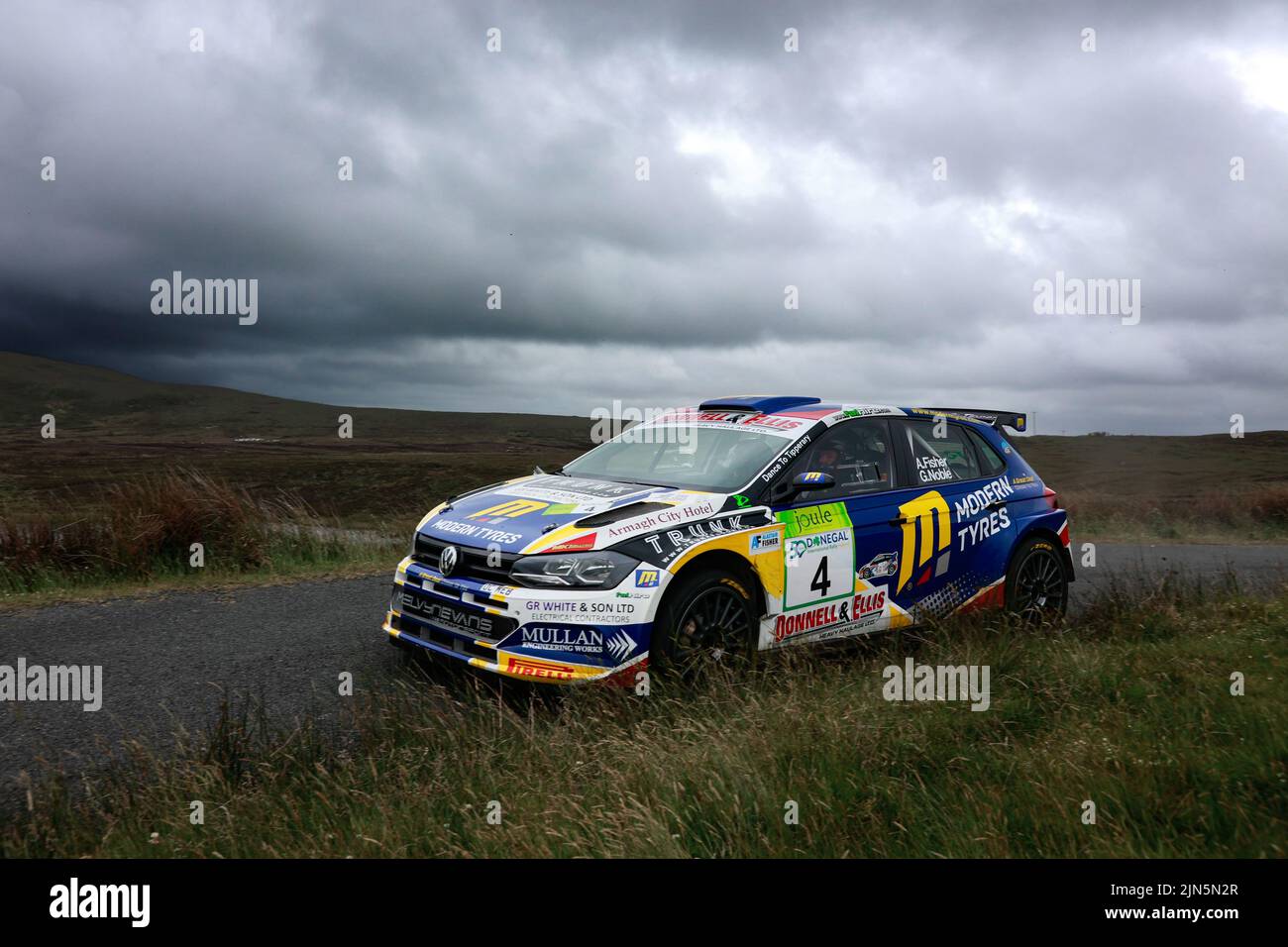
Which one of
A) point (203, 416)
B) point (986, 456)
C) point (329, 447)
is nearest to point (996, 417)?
point (986, 456)

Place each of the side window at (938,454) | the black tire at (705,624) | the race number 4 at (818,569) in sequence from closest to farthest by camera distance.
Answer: the black tire at (705,624) < the race number 4 at (818,569) < the side window at (938,454)

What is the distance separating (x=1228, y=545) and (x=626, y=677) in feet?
48.5

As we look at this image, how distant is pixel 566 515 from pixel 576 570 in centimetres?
46

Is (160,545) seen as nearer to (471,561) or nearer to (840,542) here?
(471,561)

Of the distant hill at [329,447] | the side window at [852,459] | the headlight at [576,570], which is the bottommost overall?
the headlight at [576,570]

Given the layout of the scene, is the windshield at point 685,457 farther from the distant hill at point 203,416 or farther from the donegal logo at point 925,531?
the distant hill at point 203,416

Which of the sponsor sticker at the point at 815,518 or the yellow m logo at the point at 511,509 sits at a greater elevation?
the yellow m logo at the point at 511,509

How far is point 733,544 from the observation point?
5297 millimetres

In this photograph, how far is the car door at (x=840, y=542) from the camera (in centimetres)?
560

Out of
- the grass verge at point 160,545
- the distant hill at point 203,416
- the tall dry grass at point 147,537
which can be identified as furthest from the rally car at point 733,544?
the distant hill at point 203,416

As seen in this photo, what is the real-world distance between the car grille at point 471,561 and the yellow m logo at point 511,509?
0.94 ft

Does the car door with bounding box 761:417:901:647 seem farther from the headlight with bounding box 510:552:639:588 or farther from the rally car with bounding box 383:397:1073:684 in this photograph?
the headlight with bounding box 510:552:639:588
